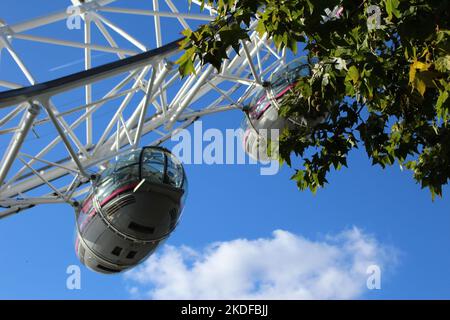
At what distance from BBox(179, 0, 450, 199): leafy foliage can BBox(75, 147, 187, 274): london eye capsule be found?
17.9 ft

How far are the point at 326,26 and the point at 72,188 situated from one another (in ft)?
34.2

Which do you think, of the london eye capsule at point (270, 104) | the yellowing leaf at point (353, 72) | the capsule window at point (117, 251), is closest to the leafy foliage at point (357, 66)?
the yellowing leaf at point (353, 72)

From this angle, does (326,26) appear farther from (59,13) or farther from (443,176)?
(59,13)

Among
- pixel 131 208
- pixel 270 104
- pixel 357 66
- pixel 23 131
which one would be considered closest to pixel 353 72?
pixel 357 66

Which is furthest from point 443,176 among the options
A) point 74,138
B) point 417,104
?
point 74,138

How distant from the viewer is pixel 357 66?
6047mm

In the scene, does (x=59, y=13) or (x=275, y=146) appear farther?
(x=59, y=13)

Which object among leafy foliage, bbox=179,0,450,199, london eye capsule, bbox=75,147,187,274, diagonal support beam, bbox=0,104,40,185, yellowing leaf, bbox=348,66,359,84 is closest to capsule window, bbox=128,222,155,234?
london eye capsule, bbox=75,147,187,274

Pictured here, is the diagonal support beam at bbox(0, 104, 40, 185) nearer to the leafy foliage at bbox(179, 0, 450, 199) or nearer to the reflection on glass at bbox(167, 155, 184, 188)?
the reflection on glass at bbox(167, 155, 184, 188)

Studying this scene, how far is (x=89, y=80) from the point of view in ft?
36.7

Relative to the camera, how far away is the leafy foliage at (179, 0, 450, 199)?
557 cm

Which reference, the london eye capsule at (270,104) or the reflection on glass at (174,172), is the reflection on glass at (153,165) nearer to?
the reflection on glass at (174,172)

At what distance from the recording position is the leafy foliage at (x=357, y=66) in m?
5.57

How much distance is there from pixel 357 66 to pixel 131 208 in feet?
26.8
